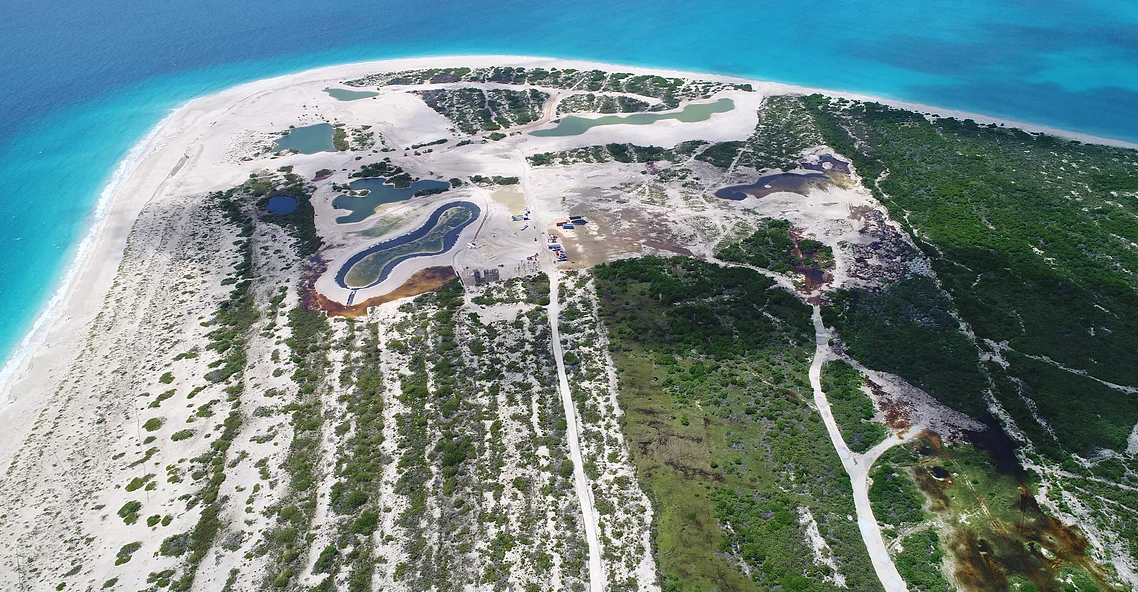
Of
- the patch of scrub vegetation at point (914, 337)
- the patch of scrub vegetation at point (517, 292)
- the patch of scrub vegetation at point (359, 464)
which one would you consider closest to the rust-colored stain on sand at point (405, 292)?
the patch of scrub vegetation at point (359, 464)

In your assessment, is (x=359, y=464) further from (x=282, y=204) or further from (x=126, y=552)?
(x=282, y=204)

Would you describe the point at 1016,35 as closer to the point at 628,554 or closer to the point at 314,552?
the point at 628,554

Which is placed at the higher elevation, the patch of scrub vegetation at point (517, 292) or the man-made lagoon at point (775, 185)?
the man-made lagoon at point (775, 185)

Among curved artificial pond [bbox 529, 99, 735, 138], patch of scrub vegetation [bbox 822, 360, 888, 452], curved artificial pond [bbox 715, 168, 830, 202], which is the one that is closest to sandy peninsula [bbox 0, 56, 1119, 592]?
patch of scrub vegetation [bbox 822, 360, 888, 452]

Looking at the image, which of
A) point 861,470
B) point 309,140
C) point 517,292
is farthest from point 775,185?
point 309,140

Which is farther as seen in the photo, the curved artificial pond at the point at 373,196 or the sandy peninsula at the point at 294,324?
the curved artificial pond at the point at 373,196

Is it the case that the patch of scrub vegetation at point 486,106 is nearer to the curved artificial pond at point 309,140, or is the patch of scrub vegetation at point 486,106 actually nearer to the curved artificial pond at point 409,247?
the curved artificial pond at point 309,140

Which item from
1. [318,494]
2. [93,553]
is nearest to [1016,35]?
[318,494]
